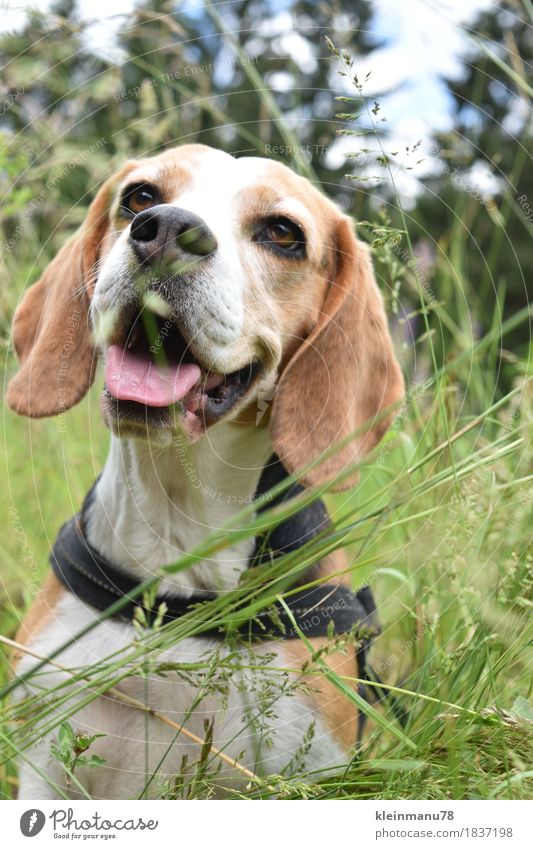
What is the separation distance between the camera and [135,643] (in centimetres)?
186

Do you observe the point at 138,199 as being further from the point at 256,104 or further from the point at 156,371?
the point at 256,104

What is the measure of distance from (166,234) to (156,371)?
341 millimetres

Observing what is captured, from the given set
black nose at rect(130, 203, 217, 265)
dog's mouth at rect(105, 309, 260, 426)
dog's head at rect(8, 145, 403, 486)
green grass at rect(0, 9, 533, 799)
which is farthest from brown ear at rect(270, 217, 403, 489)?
black nose at rect(130, 203, 217, 265)

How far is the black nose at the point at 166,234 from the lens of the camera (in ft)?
6.54

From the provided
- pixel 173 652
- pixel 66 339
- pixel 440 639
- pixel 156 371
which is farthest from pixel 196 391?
pixel 440 639

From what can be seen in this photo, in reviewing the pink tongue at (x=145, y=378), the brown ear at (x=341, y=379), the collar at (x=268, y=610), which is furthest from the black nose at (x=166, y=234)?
the collar at (x=268, y=610)

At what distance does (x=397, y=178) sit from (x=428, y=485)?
3.24ft

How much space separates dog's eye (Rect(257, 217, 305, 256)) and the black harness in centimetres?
71

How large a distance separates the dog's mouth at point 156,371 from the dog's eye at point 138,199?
19.7 inches

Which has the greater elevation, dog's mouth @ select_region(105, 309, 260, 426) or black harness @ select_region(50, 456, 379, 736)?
dog's mouth @ select_region(105, 309, 260, 426)

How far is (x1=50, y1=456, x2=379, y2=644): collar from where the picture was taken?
7.66ft

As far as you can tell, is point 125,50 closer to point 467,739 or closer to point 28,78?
point 28,78

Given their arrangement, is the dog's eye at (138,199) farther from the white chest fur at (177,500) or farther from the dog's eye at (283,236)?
the white chest fur at (177,500)

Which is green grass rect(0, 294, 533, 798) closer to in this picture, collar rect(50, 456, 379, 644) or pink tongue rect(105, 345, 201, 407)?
collar rect(50, 456, 379, 644)
